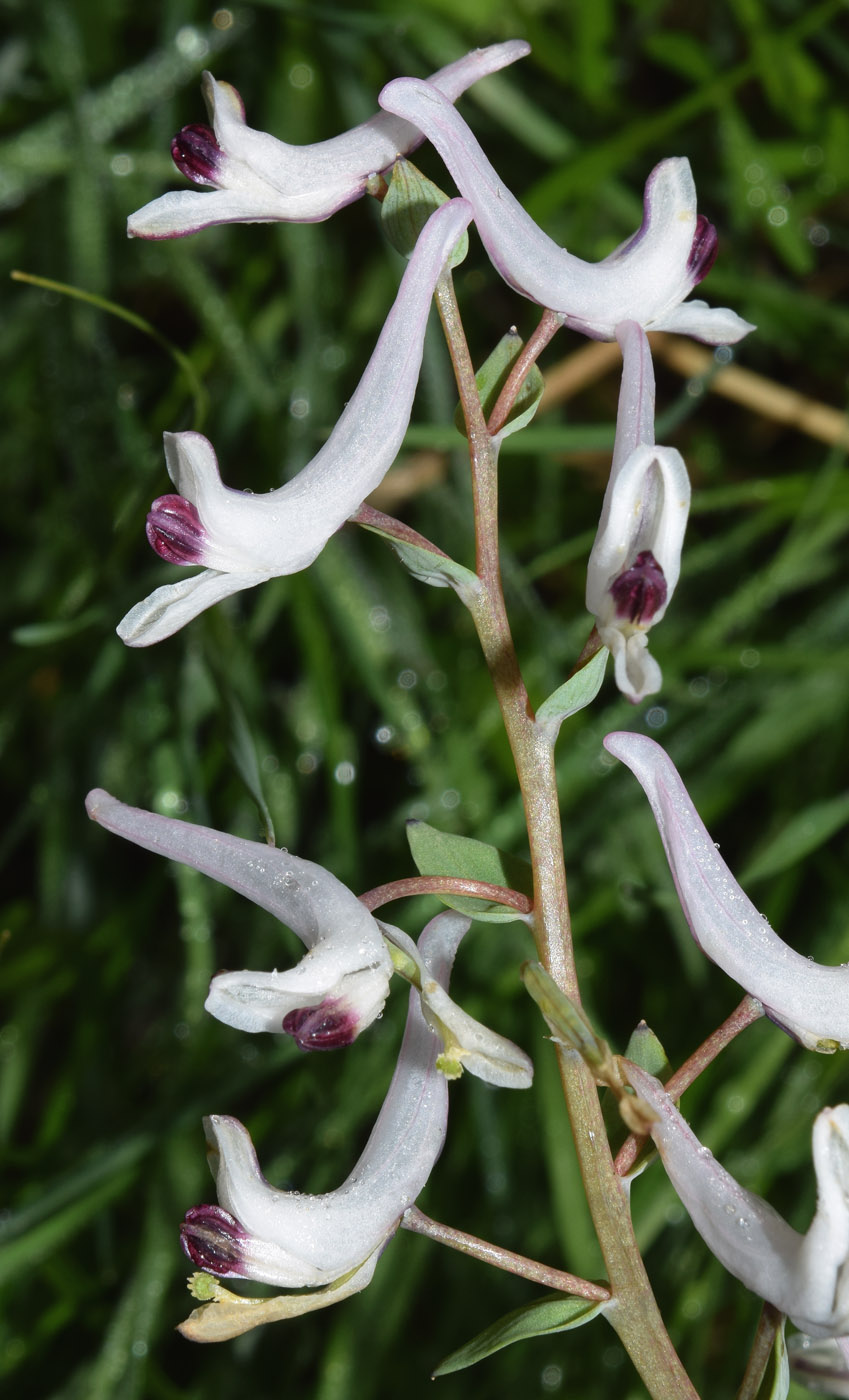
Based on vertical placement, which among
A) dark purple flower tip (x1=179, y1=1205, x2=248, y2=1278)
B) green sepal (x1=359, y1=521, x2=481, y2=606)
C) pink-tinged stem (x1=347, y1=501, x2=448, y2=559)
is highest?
pink-tinged stem (x1=347, y1=501, x2=448, y2=559)

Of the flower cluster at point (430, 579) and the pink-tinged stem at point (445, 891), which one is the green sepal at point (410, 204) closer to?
the flower cluster at point (430, 579)

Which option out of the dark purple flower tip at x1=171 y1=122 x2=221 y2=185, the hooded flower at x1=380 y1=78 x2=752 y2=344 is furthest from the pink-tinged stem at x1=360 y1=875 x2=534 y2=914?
the dark purple flower tip at x1=171 y1=122 x2=221 y2=185

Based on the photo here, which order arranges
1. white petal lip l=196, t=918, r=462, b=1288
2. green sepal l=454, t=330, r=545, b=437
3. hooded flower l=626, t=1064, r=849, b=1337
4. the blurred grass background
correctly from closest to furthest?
hooded flower l=626, t=1064, r=849, b=1337 < white petal lip l=196, t=918, r=462, b=1288 < green sepal l=454, t=330, r=545, b=437 < the blurred grass background

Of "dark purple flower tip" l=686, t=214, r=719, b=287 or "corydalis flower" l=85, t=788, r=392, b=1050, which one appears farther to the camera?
"dark purple flower tip" l=686, t=214, r=719, b=287

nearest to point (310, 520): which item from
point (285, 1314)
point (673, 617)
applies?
point (285, 1314)

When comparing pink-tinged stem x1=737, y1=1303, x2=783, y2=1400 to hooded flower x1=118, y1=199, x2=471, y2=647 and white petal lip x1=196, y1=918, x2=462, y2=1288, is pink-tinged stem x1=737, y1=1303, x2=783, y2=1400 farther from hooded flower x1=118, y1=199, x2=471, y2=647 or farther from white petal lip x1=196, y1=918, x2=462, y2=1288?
hooded flower x1=118, y1=199, x2=471, y2=647
